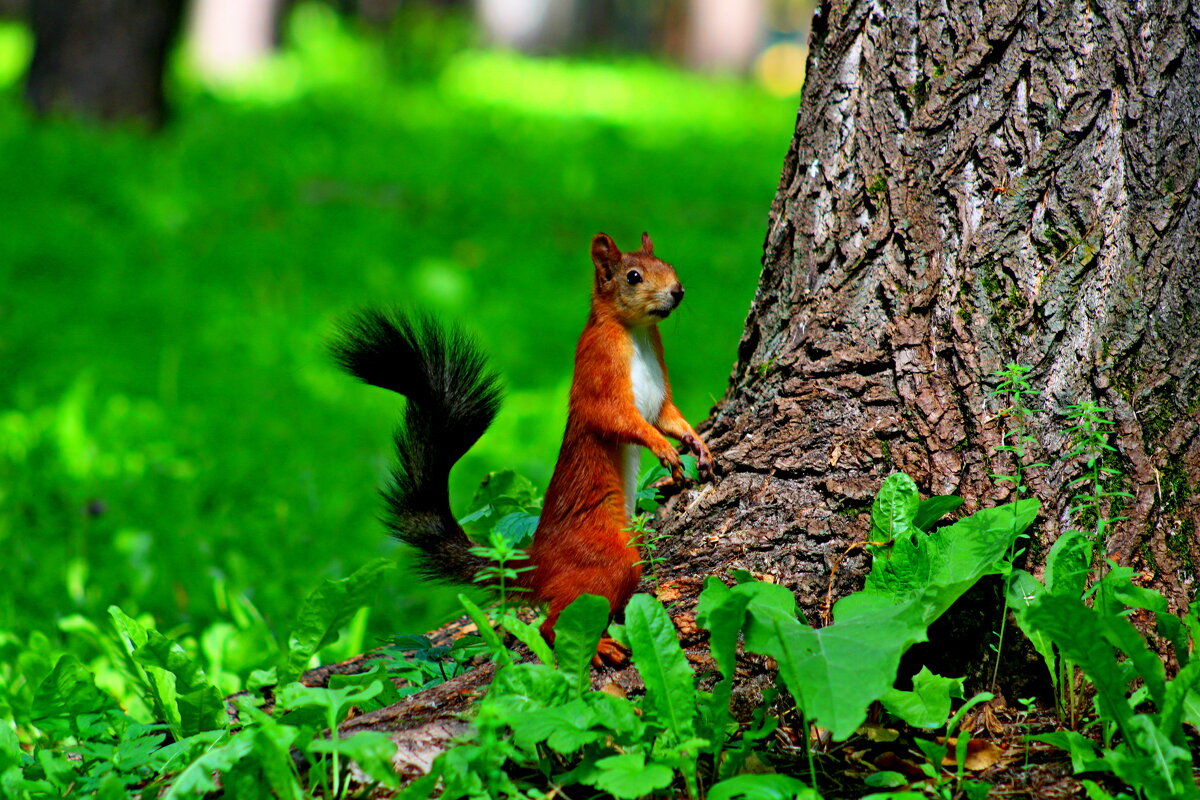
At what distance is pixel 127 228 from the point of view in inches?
217

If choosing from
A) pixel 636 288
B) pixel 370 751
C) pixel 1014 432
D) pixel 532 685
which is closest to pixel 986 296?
pixel 1014 432

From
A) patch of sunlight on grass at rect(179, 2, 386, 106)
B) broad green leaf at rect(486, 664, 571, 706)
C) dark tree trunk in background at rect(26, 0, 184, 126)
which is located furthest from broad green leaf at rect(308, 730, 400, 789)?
patch of sunlight on grass at rect(179, 2, 386, 106)

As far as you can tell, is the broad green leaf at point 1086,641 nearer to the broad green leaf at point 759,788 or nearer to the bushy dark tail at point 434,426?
the broad green leaf at point 759,788

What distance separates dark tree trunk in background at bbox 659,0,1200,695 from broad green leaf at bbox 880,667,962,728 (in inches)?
6.9

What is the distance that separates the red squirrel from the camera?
1.92 m

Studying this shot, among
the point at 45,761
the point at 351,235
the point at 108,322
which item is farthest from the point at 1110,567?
the point at 351,235

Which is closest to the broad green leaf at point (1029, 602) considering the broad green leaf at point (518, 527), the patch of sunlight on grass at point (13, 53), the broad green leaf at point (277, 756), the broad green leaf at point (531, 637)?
the broad green leaf at point (531, 637)

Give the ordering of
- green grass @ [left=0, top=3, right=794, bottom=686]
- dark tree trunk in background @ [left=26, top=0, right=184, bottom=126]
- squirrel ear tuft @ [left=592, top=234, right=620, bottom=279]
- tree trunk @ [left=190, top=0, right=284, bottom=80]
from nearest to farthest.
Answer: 1. squirrel ear tuft @ [left=592, top=234, right=620, bottom=279]
2. green grass @ [left=0, top=3, right=794, bottom=686]
3. dark tree trunk in background @ [left=26, top=0, right=184, bottom=126]
4. tree trunk @ [left=190, top=0, right=284, bottom=80]

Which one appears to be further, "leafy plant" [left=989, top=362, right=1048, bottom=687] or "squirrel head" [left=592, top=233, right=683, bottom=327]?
"squirrel head" [left=592, top=233, right=683, bottom=327]

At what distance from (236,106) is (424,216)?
8.98 ft

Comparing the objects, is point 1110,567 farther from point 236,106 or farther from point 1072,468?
point 236,106

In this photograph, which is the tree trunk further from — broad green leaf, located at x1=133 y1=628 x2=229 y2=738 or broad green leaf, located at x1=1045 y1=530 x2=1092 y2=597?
broad green leaf, located at x1=1045 y1=530 x2=1092 y2=597

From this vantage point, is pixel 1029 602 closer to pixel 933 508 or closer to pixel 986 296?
pixel 933 508

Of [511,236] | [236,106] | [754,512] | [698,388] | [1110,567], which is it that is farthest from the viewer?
[236,106]
